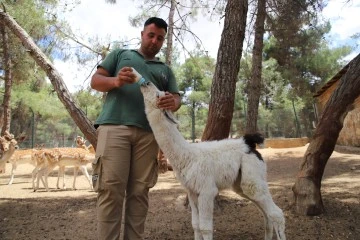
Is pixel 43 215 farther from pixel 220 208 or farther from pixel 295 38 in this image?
pixel 295 38

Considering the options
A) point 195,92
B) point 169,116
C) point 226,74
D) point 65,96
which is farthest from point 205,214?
point 195,92

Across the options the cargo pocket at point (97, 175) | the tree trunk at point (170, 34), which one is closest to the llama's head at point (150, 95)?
the cargo pocket at point (97, 175)

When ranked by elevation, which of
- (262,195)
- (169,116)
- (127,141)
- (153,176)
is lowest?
(262,195)

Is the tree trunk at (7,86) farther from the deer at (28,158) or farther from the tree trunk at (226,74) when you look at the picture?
the tree trunk at (226,74)

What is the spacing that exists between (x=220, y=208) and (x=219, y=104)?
1.59 metres

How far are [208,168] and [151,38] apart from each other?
4.07ft

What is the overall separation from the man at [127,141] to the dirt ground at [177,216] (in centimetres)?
140

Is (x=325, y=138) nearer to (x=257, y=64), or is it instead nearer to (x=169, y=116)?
(x=169, y=116)

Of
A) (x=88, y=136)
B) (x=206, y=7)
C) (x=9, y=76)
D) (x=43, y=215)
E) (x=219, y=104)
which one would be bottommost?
(x=43, y=215)

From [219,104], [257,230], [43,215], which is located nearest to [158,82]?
[219,104]

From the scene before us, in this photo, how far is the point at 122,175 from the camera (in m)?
2.50

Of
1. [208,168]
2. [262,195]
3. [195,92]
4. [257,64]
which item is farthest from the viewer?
[195,92]

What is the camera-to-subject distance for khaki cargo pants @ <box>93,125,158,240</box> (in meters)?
2.47

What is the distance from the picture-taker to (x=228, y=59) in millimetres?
4516
